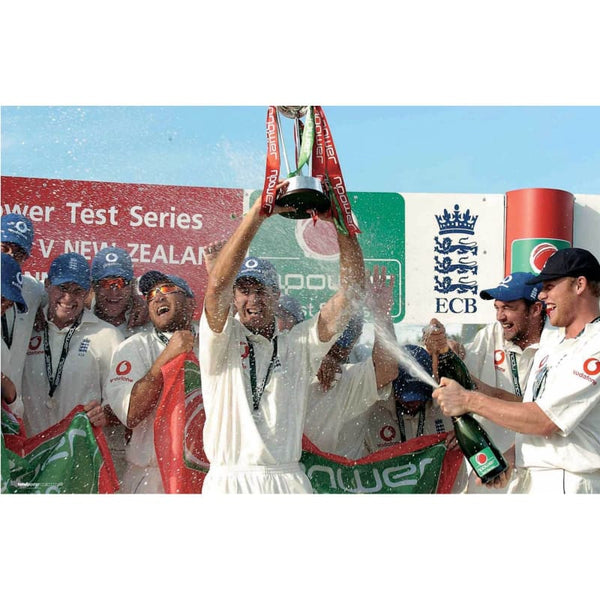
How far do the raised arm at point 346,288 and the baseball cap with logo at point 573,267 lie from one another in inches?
36.3

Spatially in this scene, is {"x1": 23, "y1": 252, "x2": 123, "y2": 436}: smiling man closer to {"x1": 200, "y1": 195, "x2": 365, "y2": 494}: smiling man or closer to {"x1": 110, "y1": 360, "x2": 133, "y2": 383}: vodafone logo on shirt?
{"x1": 110, "y1": 360, "x2": 133, "y2": 383}: vodafone logo on shirt

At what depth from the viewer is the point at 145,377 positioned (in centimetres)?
462

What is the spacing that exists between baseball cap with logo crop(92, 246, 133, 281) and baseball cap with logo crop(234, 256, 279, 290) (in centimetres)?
101

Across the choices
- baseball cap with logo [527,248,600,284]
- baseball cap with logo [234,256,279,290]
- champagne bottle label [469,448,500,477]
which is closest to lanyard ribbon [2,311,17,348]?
baseball cap with logo [234,256,279,290]

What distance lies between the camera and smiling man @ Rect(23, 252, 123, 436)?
4637 millimetres

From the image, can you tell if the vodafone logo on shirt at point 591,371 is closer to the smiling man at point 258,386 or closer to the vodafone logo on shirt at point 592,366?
the vodafone logo on shirt at point 592,366

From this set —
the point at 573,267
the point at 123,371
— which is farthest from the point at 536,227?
the point at 123,371

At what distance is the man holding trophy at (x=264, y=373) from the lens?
3952 mm

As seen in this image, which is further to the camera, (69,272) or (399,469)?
(69,272)

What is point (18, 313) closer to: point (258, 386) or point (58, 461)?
point (58, 461)

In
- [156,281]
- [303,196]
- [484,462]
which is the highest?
[303,196]

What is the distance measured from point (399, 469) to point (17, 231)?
101 inches

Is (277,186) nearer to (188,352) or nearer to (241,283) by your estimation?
(241,283)

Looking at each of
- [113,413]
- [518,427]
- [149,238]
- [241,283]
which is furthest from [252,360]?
[149,238]
